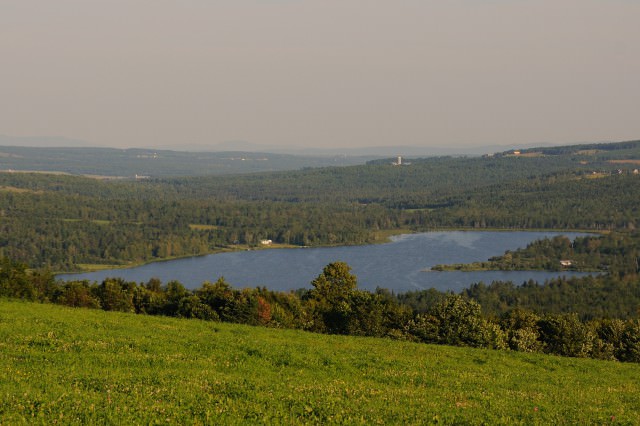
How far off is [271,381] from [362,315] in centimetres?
4684

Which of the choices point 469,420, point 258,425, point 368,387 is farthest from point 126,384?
point 469,420

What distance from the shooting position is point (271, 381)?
26.7m

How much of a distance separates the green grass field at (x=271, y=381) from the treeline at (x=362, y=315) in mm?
19936

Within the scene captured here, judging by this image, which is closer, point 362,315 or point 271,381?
point 271,381

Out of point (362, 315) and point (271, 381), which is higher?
point (271, 381)

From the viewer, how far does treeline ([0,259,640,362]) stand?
64812 millimetres

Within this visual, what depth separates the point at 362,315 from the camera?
72.9m

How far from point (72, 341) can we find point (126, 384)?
10.9 metres

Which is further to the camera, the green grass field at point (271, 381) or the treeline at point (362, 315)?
the treeline at point (362, 315)

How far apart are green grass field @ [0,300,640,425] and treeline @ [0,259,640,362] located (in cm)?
1994

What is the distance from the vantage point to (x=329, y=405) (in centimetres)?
2241

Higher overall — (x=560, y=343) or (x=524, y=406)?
(x=524, y=406)

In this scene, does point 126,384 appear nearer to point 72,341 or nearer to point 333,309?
point 72,341

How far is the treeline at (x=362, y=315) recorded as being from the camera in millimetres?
64812
